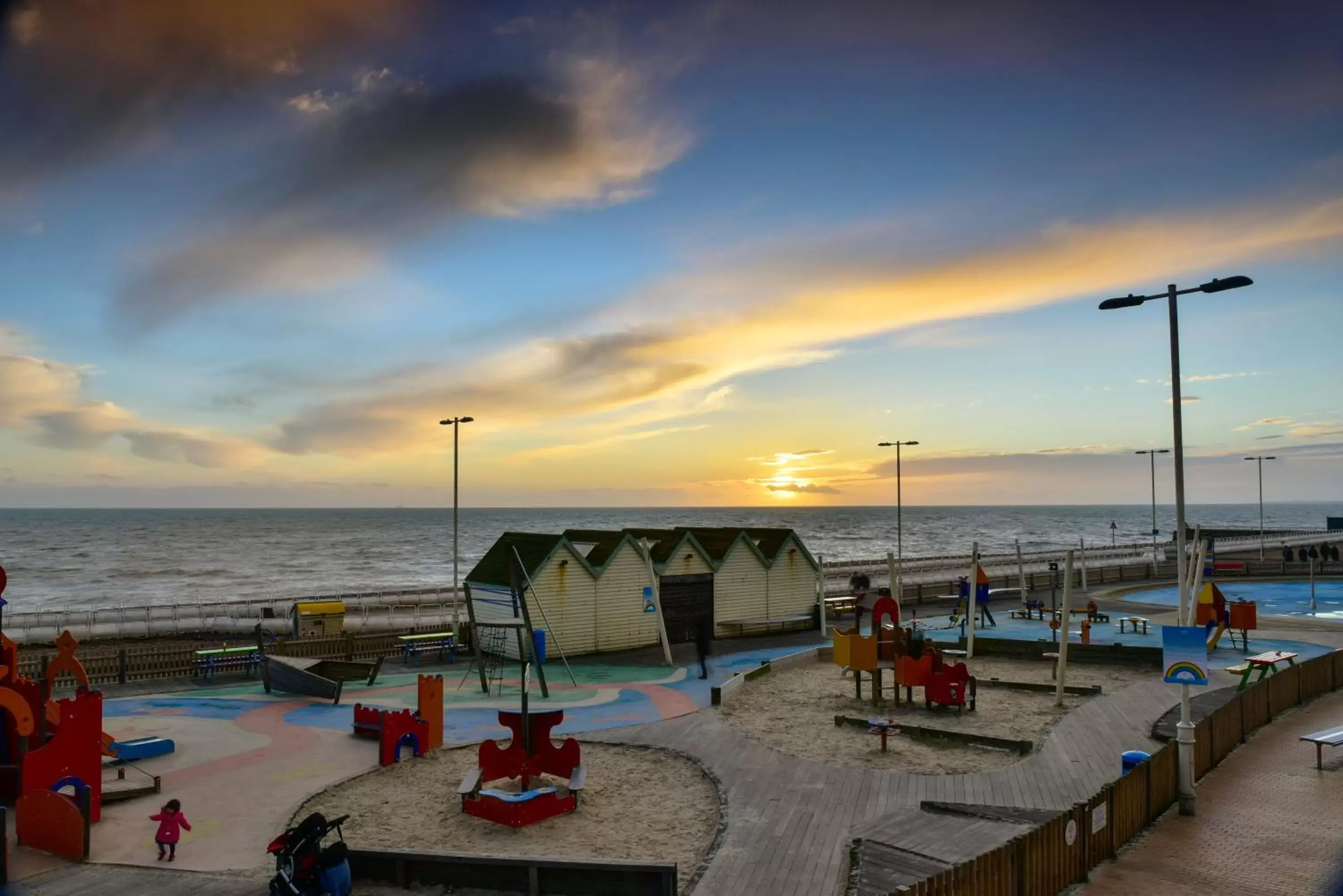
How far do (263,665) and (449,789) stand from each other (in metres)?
13.1

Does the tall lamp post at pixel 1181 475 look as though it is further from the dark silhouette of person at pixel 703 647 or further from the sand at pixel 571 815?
the dark silhouette of person at pixel 703 647

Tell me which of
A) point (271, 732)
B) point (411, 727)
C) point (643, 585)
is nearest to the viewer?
point (411, 727)

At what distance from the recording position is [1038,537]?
18888 centimetres

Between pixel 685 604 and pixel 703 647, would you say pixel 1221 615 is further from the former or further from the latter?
pixel 685 604

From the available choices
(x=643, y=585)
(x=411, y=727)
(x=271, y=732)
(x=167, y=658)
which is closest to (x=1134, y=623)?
(x=643, y=585)

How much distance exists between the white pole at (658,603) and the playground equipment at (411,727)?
11845mm

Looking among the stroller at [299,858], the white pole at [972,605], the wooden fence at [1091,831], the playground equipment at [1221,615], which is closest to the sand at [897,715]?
the white pole at [972,605]

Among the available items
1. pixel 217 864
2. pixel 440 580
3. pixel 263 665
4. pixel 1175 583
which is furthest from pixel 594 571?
pixel 440 580

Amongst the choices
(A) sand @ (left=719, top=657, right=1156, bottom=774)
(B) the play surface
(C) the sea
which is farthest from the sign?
(C) the sea

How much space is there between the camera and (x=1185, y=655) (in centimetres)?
1431

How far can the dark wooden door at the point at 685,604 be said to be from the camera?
34.9 meters

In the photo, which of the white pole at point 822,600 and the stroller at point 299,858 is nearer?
the stroller at point 299,858

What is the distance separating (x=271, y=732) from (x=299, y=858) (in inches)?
460

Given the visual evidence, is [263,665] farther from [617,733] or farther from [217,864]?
[217,864]
